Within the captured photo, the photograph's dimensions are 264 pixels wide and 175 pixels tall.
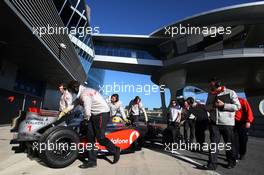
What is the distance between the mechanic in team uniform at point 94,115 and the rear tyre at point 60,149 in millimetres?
314

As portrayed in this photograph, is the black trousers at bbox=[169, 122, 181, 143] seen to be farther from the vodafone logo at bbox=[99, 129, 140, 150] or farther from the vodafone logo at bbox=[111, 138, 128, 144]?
the vodafone logo at bbox=[111, 138, 128, 144]

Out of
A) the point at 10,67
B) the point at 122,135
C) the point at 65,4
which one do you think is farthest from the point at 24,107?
the point at 122,135

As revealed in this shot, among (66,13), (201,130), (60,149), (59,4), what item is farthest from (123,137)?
(66,13)

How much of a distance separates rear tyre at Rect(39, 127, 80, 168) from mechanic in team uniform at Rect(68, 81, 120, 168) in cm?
31

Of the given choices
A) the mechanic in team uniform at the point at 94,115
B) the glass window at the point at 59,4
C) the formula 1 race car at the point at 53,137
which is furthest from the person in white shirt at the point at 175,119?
the glass window at the point at 59,4

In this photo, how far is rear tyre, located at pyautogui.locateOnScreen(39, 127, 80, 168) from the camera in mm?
4320

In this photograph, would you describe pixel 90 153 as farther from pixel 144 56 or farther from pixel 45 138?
pixel 144 56

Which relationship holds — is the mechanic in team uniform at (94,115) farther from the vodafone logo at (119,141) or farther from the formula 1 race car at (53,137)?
the vodafone logo at (119,141)

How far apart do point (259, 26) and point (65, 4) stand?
25.5 metres

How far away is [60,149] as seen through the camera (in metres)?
4.53

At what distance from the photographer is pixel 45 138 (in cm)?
434

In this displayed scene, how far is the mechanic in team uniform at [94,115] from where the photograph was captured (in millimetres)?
4660

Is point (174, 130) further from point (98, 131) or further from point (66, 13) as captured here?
point (66, 13)

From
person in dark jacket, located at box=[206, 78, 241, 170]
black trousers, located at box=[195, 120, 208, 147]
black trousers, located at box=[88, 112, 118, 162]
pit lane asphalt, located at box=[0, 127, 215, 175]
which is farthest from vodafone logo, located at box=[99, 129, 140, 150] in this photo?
black trousers, located at box=[195, 120, 208, 147]
